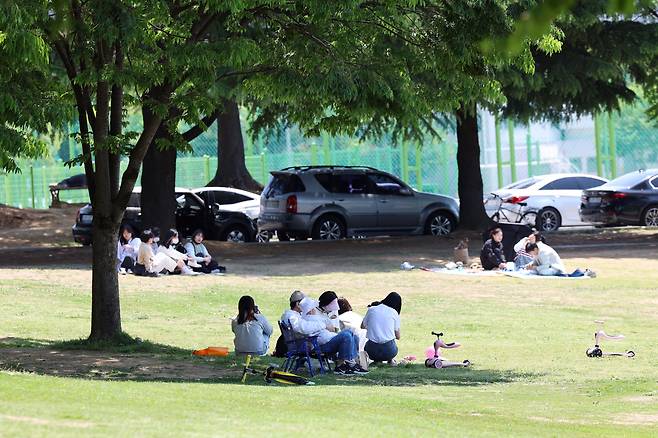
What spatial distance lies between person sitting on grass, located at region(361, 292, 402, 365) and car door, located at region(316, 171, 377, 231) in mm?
16898

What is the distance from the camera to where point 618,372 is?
1390cm

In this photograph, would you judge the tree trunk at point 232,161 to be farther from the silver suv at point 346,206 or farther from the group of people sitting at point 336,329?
the group of people sitting at point 336,329

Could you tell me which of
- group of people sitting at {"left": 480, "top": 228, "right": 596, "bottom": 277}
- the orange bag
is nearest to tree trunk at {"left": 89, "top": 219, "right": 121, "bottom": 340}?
the orange bag

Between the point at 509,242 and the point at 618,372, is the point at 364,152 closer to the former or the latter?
the point at 509,242

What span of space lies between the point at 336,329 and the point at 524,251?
10302mm

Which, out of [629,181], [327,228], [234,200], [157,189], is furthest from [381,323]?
[629,181]

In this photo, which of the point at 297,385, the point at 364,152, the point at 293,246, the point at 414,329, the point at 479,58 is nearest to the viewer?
the point at 297,385

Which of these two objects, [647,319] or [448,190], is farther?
[448,190]

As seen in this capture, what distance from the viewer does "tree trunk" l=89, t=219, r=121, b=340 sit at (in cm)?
1529

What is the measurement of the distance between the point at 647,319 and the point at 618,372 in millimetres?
5007

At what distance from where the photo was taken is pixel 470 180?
3266 centimetres

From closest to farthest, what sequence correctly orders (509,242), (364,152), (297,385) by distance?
(297,385) → (509,242) → (364,152)

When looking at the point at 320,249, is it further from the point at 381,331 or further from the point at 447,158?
the point at 447,158

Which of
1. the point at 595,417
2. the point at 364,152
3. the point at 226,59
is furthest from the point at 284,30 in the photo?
the point at 364,152
